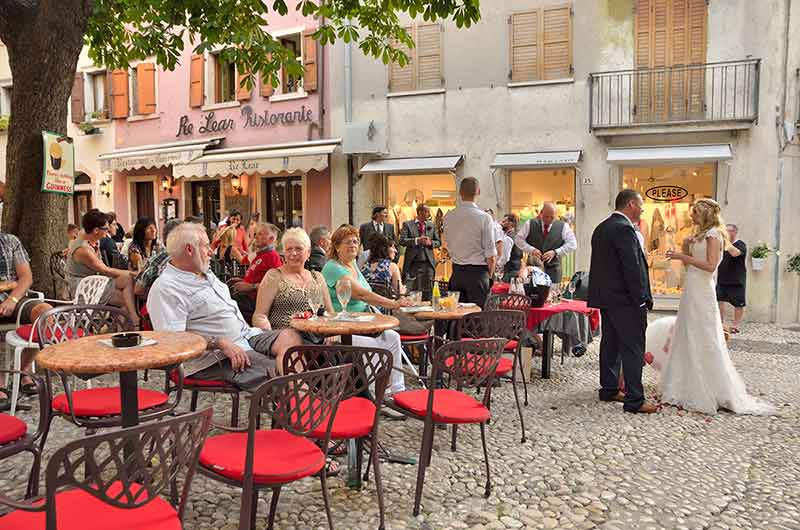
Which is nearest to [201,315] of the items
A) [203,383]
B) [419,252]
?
[203,383]

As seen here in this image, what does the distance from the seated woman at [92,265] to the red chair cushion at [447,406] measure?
3885 millimetres

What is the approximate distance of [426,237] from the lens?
10.1m

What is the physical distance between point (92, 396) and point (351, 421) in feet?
5.02

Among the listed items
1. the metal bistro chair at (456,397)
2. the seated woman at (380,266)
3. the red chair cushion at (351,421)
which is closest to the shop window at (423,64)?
the seated woman at (380,266)

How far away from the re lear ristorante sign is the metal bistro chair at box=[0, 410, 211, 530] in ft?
43.0

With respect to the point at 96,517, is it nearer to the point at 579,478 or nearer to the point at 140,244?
the point at 579,478

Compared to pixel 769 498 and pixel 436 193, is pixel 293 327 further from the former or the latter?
pixel 436 193

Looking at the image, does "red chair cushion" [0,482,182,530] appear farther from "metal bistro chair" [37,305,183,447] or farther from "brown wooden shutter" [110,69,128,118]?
"brown wooden shutter" [110,69,128,118]

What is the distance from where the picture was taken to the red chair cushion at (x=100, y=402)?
11.0 feet

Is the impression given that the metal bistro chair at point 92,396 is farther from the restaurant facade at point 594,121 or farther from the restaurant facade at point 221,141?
the restaurant facade at point 221,141

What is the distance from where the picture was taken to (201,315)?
3943 mm

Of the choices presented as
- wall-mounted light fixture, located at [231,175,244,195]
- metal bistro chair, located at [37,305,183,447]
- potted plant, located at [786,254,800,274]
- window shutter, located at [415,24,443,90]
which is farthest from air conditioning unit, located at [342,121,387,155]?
metal bistro chair, located at [37,305,183,447]

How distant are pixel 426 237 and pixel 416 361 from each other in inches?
143

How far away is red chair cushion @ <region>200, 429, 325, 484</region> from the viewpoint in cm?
250
